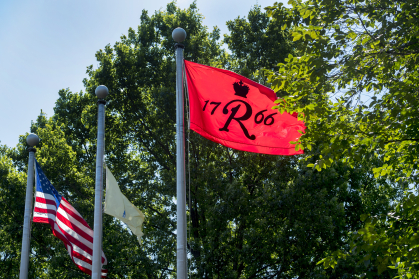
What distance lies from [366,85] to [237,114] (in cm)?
260

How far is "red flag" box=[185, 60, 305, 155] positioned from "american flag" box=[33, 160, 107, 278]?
17.4 ft

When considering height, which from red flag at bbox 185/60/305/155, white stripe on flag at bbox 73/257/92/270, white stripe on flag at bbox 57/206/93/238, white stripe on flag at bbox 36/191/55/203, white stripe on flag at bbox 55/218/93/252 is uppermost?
red flag at bbox 185/60/305/155

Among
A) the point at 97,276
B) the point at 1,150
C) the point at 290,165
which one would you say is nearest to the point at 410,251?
the point at 97,276

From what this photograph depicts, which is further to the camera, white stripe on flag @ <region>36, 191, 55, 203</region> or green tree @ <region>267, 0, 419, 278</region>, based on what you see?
white stripe on flag @ <region>36, 191, 55, 203</region>

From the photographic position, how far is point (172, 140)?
19953 millimetres

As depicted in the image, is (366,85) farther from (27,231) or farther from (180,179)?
(27,231)

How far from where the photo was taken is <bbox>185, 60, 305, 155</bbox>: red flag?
845 cm

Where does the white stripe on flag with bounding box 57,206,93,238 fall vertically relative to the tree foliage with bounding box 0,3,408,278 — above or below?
below

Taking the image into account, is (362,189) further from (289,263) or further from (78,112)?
(78,112)

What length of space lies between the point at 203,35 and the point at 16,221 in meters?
13.6

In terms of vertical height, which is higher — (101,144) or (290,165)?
(290,165)

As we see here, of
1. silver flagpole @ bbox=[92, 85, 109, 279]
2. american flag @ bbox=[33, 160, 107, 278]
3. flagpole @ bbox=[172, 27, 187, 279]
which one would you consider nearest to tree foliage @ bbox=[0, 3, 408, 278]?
american flag @ bbox=[33, 160, 107, 278]

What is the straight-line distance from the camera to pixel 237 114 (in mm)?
8656

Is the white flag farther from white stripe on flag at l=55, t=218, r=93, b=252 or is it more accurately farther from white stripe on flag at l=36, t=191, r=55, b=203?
white stripe on flag at l=36, t=191, r=55, b=203
